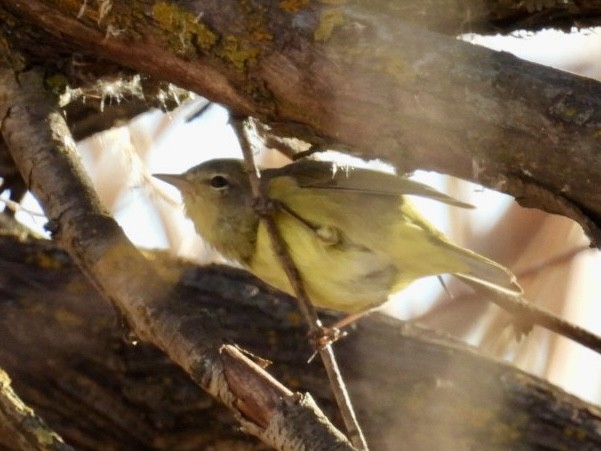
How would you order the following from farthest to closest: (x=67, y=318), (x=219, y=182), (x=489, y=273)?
(x=67, y=318) → (x=219, y=182) → (x=489, y=273)

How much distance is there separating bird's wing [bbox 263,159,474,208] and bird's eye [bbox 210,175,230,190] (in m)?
0.15

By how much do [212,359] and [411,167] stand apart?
50 cm

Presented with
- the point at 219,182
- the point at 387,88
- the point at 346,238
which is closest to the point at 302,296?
the point at 346,238

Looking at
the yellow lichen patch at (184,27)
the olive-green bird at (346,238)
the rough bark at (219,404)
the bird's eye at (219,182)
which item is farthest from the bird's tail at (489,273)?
the yellow lichen patch at (184,27)

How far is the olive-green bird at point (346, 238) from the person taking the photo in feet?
7.78

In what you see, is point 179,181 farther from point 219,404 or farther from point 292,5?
point 292,5

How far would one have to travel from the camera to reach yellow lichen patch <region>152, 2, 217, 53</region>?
6.52 feet

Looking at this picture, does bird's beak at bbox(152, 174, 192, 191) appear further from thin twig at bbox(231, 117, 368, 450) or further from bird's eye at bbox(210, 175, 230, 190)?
thin twig at bbox(231, 117, 368, 450)

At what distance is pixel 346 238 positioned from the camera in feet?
7.98

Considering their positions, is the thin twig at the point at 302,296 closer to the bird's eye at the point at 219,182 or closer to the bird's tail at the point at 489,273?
the bird's eye at the point at 219,182

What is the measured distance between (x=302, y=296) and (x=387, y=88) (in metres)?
0.49

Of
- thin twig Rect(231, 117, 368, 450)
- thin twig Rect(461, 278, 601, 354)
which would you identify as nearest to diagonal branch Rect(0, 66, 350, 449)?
thin twig Rect(231, 117, 368, 450)

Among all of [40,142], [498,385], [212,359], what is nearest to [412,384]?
[498,385]

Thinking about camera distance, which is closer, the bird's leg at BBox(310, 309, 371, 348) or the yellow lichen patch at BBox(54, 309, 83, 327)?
the bird's leg at BBox(310, 309, 371, 348)
